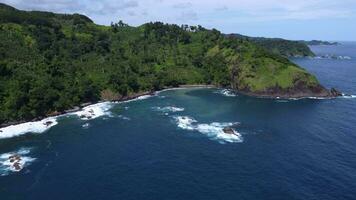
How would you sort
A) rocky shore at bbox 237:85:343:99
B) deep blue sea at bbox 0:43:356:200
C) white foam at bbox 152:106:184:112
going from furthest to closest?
1. rocky shore at bbox 237:85:343:99
2. white foam at bbox 152:106:184:112
3. deep blue sea at bbox 0:43:356:200

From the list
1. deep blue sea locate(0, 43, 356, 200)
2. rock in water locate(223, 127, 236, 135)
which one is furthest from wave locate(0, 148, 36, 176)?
rock in water locate(223, 127, 236, 135)

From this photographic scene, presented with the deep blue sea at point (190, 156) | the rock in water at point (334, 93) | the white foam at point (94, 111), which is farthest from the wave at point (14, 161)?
the rock in water at point (334, 93)

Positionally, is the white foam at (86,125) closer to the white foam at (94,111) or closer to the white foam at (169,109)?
the white foam at (94,111)

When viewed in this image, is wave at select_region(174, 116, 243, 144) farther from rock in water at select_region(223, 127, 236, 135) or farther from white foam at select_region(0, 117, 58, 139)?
white foam at select_region(0, 117, 58, 139)

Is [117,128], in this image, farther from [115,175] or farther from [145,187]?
[145,187]

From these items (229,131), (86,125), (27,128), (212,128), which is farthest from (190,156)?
(27,128)

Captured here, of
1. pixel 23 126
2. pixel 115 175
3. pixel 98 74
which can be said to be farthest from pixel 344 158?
pixel 98 74
